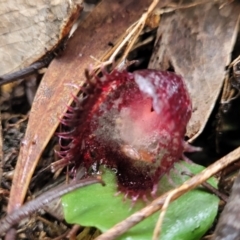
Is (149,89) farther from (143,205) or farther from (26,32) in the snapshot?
(26,32)

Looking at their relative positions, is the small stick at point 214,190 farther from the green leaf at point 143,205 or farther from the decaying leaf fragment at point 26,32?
the decaying leaf fragment at point 26,32

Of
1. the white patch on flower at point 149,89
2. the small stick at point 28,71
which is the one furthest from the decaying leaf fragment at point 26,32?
the white patch on flower at point 149,89

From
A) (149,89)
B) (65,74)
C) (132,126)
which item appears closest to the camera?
(149,89)

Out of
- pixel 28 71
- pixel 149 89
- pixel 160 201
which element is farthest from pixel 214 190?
pixel 28 71

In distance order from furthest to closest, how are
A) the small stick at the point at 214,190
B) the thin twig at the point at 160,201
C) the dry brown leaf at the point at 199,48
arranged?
1. the dry brown leaf at the point at 199,48
2. the small stick at the point at 214,190
3. the thin twig at the point at 160,201

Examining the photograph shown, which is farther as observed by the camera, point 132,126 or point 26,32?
point 26,32

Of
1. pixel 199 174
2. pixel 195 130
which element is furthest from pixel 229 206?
pixel 195 130
